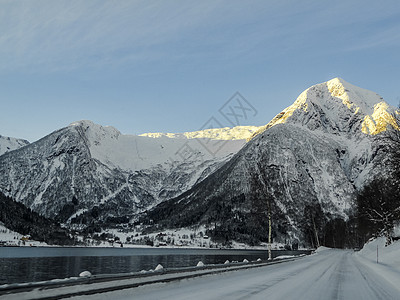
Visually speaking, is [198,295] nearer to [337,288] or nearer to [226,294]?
[226,294]

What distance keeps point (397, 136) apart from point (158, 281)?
33.8 metres

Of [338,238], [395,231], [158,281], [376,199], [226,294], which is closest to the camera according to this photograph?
[226,294]

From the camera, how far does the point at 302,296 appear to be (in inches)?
576

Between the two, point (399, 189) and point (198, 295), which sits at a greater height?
point (399, 189)

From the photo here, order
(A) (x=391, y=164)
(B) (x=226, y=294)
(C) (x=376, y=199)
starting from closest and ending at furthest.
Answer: (B) (x=226, y=294) < (A) (x=391, y=164) < (C) (x=376, y=199)

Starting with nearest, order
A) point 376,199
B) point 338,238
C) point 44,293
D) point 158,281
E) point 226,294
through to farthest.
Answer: point 44,293 < point 226,294 < point 158,281 < point 376,199 < point 338,238

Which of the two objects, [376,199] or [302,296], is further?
[376,199]

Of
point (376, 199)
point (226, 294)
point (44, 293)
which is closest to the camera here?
point (44, 293)

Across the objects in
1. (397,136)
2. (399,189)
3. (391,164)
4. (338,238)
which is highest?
(397,136)

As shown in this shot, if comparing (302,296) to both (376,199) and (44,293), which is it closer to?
(44,293)

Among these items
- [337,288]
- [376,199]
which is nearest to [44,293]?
[337,288]

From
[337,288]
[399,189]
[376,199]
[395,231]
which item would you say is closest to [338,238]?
[395,231]

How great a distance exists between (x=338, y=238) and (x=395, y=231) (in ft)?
388

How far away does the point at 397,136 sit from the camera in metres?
39.3
